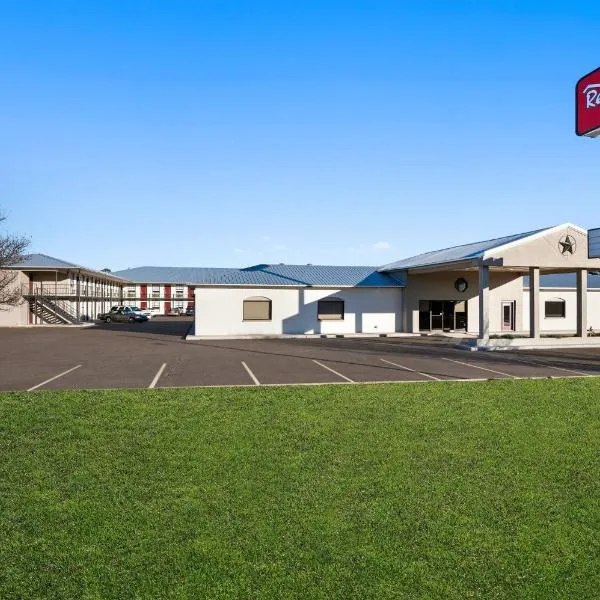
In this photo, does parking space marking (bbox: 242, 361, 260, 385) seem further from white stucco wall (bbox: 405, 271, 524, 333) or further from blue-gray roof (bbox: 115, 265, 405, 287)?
white stucco wall (bbox: 405, 271, 524, 333)

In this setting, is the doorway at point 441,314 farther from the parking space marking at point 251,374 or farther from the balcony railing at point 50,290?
the balcony railing at point 50,290

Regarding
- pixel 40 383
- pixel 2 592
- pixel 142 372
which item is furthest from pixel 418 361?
pixel 2 592

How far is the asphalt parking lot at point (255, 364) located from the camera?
13875mm

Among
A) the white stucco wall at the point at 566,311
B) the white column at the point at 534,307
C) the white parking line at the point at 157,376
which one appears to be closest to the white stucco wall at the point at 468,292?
the white stucco wall at the point at 566,311

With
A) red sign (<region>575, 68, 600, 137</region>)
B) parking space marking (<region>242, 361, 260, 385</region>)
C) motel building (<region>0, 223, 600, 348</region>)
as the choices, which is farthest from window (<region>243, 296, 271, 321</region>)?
red sign (<region>575, 68, 600, 137</region>)

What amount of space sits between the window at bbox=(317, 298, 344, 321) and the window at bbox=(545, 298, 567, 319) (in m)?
15.8

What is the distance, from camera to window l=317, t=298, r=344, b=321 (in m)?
32.9

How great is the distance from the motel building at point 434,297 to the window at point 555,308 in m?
0.07

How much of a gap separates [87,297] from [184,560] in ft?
167

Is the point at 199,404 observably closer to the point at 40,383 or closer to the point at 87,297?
the point at 40,383

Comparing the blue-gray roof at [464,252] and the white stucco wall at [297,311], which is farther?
the white stucco wall at [297,311]

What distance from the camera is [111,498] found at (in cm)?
573

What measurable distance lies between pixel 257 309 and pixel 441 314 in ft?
40.2

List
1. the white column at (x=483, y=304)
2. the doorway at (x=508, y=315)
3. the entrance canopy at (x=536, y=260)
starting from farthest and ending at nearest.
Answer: the doorway at (x=508, y=315), the entrance canopy at (x=536, y=260), the white column at (x=483, y=304)
